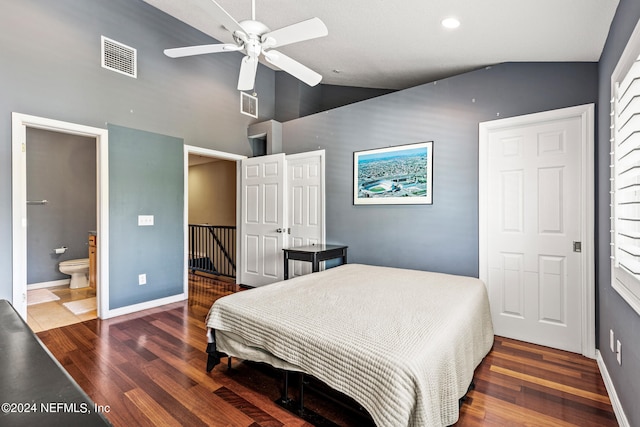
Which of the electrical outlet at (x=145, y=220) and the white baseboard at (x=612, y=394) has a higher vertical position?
the electrical outlet at (x=145, y=220)

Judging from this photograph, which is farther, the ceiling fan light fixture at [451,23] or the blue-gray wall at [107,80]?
the blue-gray wall at [107,80]

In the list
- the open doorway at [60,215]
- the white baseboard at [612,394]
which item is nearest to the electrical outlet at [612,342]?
the white baseboard at [612,394]

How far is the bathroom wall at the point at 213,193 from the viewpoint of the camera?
22.9 ft

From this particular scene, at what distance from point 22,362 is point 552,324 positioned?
3507 millimetres

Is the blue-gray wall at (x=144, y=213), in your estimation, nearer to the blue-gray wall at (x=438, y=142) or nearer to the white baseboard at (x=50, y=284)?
the blue-gray wall at (x=438, y=142)

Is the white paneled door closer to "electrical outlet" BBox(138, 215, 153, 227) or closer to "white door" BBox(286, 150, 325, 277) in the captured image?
"white door" BBox(286, 150, 325, 277)

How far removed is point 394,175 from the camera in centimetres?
367

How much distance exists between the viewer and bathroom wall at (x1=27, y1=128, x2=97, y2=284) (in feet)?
15.8

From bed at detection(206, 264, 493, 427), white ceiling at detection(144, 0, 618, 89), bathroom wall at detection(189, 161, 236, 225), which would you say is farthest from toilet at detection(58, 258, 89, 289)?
white ceiling at detection(144, 0, 618, 89)

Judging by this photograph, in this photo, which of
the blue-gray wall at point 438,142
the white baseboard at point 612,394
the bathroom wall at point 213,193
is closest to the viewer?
the white baseboard at point 612,394

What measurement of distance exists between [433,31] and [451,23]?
206 millimetres

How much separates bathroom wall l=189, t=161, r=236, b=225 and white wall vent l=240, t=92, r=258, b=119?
2070 millimetres

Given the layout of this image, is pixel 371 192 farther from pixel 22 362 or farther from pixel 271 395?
pixel 22 362

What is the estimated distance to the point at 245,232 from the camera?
16.5 feet
